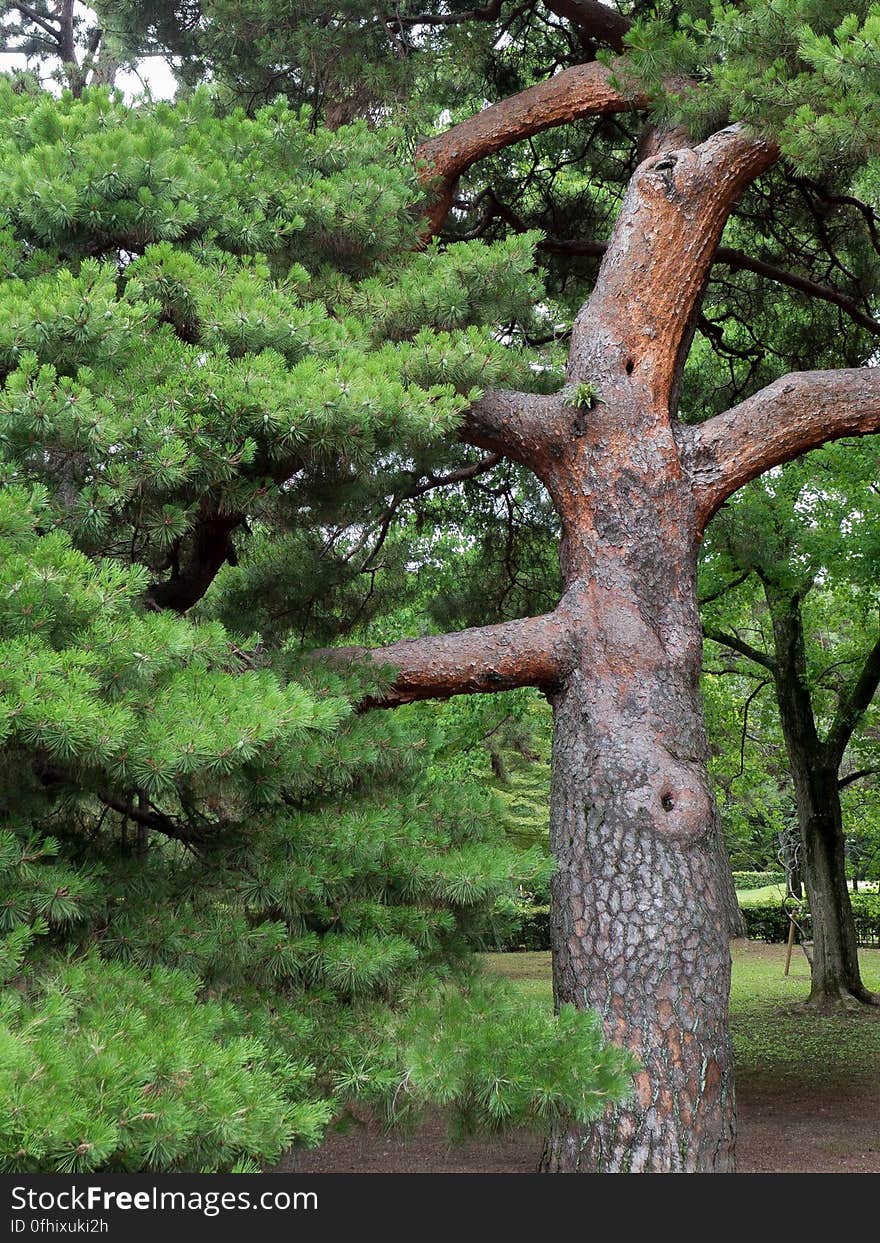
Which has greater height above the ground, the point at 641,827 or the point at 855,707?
the point at 855,707

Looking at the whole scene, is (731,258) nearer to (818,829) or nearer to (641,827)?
(641,827)

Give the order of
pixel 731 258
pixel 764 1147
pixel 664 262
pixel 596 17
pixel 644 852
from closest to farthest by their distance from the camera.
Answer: pixel 644 852 → pixel 664 262 → pixel 596 17 → pixel 731 258 → pixel 764 1147

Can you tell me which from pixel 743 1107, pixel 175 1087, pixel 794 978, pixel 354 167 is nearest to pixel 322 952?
pixel 175 1087

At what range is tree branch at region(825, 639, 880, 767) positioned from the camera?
36.0 ft

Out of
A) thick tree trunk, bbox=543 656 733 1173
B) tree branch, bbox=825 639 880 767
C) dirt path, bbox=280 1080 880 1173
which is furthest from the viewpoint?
tree branch, bbox=825 639 880 767

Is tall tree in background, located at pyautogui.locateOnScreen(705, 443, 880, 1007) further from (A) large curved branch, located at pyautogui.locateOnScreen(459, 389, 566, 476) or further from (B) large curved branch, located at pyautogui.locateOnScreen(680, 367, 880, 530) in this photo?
(A) large curved branch, located at pyautogui.locateOnScreen(459, 389, 566, 476)

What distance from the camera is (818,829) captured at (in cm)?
1109

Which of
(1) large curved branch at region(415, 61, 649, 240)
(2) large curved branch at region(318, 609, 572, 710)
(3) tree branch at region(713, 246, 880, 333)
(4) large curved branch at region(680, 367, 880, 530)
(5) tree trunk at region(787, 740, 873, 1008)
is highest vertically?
(1) large curved branch at region(415, 61, 649, 240)

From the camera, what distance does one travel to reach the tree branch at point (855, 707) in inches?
432

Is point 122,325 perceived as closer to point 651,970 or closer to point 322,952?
point 322,952

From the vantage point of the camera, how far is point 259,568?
5215 millimetres

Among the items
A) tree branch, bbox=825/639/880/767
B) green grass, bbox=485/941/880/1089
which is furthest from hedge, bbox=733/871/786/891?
tree branch, bbox=825/639/880/767

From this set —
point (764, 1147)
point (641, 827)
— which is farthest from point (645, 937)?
point (764, 1147)

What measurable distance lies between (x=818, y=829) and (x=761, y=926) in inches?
450
